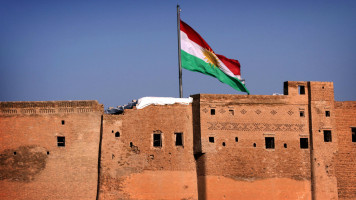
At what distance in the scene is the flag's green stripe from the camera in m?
39.2

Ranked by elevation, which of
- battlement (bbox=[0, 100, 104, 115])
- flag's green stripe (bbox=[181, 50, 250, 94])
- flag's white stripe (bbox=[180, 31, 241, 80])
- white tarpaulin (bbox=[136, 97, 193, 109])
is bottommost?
battlement (bbox=[0, 100, 104, 115])

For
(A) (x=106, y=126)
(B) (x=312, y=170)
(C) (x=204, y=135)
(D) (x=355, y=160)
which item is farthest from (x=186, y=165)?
(D) (x=355, y=160)

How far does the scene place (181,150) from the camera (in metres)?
36.8

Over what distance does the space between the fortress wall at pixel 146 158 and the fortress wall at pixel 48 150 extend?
754mm

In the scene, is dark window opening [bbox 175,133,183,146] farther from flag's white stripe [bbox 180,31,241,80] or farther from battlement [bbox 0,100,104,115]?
flag's white stripe [bbox 180,31,241,80]

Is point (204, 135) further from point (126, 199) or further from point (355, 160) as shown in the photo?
point (355, 160)

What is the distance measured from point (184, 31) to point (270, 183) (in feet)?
31.4

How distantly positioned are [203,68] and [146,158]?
6.30 m

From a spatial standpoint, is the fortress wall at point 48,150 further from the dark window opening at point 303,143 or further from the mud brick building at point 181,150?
the dark window opening at point 303,143

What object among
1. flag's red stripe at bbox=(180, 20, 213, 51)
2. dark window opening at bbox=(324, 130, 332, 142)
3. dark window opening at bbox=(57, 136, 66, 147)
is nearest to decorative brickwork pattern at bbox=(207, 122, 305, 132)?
dark window opening at bbox=(324, 130, 332, 142)

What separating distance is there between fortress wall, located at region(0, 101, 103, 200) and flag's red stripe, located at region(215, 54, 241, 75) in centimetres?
775

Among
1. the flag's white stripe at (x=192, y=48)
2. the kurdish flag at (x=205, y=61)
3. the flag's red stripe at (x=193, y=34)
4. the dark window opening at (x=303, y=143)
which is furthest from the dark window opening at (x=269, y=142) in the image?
the flag's red stripe at (x=193, y=34)

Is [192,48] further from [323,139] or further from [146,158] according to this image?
[323,139]

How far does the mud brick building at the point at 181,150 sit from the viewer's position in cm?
3566
